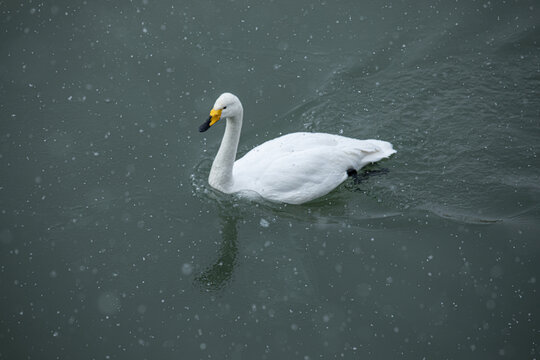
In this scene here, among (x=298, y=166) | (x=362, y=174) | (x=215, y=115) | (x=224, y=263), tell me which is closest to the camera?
(x=224, y=263)

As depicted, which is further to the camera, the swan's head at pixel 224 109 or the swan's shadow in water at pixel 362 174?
the swan's shadow in water at pixel 362 174

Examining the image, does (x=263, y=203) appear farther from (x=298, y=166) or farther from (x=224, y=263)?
(x=224, y=263)

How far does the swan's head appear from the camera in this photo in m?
7.45

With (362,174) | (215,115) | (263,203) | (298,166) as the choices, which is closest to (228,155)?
(215,115)

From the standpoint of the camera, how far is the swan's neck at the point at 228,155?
788cm

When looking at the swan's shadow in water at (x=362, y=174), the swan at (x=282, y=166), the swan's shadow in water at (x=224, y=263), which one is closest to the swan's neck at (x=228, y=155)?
the swan at (x=282, y=166)

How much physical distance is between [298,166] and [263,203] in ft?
2.40

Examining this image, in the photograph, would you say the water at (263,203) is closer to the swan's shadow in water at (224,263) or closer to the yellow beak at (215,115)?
the swan's shadow in water at (224,263)

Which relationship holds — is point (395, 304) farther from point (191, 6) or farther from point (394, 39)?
point (191, 6)

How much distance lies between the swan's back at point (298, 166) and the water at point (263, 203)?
28 cm

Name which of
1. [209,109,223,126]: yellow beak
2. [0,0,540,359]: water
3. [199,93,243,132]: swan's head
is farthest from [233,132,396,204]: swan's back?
[209,109,223,126]: yellow beak

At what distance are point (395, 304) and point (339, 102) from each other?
4.15m

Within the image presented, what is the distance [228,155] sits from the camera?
7.89 meters

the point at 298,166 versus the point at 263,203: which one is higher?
the point at 298,166
